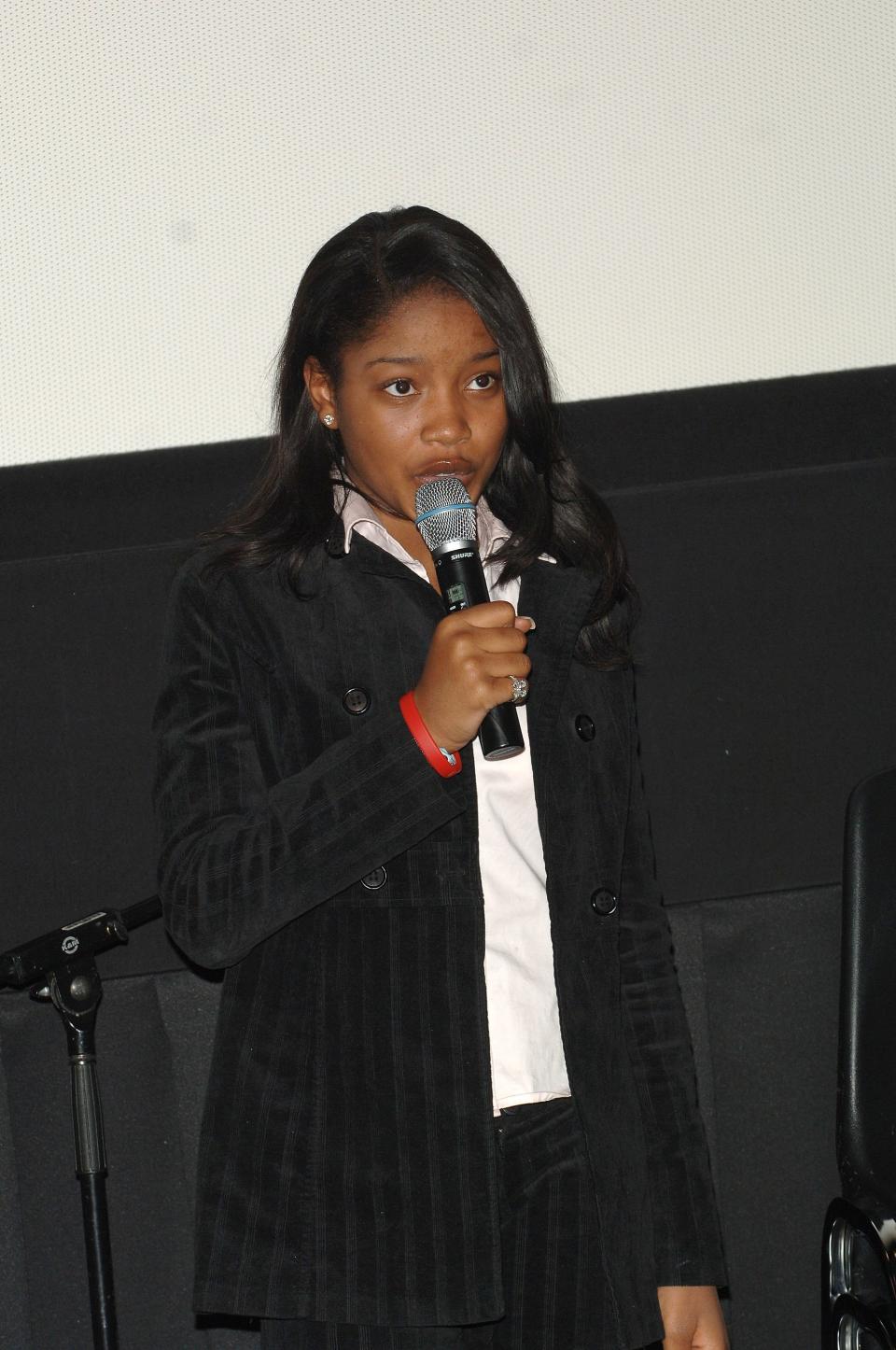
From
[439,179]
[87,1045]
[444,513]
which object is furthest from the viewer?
[439,179]

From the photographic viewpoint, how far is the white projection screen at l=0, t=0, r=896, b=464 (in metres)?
1.78

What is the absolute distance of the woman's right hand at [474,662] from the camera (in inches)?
42.3

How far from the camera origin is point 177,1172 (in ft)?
5.73

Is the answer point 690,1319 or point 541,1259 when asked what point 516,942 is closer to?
point 541,1259

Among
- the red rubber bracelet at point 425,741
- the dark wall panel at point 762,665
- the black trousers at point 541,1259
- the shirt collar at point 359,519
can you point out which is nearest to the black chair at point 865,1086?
the dark wall panel at point 762,665

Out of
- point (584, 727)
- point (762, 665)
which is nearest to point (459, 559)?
point (584, 727)

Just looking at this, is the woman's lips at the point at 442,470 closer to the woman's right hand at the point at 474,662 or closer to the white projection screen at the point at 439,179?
the woman's right hand at the point at 474,662

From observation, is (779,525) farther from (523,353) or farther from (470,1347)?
(470,1347)

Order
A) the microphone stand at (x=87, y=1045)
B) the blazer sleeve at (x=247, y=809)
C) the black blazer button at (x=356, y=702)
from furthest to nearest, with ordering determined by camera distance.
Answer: the microphone stand at (x=87, y=1045)
the black blazer button at (x=356, y=702)
the blazer sleeve at (x=247, y=809)

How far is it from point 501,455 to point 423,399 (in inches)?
9.6

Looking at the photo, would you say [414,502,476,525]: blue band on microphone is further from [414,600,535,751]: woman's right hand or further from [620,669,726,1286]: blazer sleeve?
[620,669,726,1286]: blazer sleeve

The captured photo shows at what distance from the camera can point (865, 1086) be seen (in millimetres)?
1618

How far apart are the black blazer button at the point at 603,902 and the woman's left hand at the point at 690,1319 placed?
0.36 m

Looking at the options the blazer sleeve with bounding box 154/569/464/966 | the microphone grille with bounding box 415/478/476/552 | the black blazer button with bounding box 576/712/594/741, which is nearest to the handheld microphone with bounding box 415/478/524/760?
the microphone grille with bounding box 415/478/476/552
